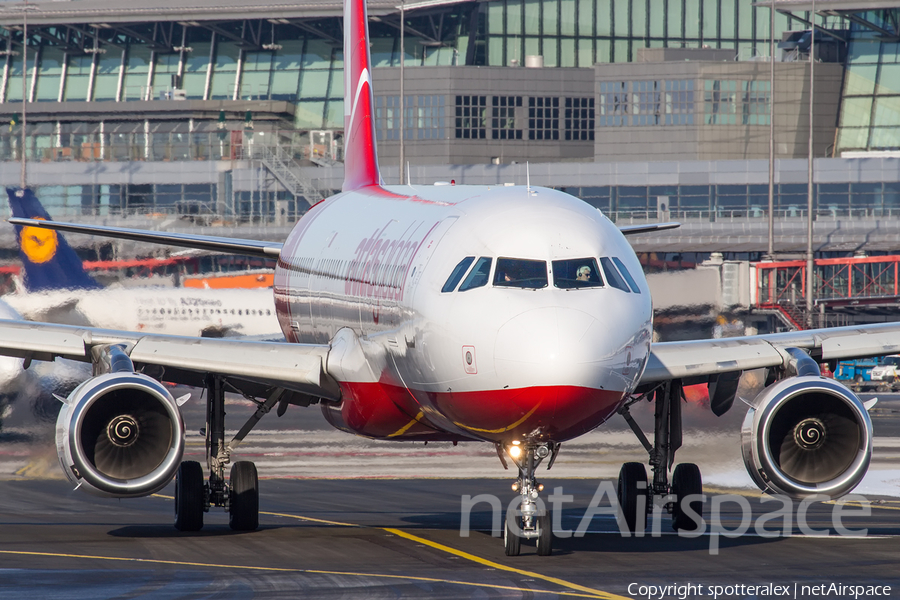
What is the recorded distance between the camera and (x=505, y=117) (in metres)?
106

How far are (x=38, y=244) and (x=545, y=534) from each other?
35588 millimetres

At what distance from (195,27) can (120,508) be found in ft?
321

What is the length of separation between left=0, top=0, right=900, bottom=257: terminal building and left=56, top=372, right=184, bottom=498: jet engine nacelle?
65.3 metres

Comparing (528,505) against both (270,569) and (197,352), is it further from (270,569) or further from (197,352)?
(197,352)

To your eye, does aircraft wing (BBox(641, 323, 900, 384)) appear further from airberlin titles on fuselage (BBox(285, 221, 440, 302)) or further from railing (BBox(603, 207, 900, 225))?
railing (BBox(603, 207, 900, 225))

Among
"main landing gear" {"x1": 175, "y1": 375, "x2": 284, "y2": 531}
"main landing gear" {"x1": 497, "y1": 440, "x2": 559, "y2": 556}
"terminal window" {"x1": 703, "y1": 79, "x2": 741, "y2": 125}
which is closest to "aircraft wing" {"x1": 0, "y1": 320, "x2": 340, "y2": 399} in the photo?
"main landing gear" {"x1": 175, "y1": 375, "x2": 284, "y2": 531}

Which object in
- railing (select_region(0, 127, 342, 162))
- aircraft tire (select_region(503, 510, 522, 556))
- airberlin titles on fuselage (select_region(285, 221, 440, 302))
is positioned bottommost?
aircraft tire (select_region(503, 510, 522, 556))

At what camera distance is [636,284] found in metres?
17.3

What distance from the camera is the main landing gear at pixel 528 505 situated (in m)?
17.7

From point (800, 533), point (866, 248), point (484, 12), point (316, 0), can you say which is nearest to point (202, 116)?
point (316, 0)

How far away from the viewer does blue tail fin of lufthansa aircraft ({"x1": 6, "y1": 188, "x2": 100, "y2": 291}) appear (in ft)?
158

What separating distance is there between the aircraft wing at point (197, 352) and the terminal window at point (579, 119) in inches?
3455

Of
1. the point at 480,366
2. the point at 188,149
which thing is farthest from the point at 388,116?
the point at 480,366

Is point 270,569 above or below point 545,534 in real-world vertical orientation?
below
